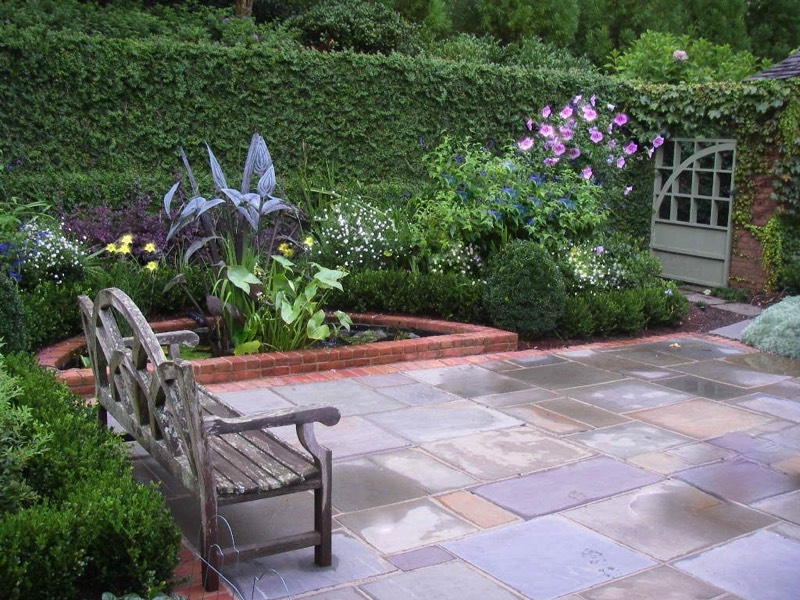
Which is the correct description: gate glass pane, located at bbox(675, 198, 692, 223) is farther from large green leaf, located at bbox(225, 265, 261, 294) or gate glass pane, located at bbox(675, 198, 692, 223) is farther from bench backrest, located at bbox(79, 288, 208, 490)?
bench backrest, located at bbox(79, 288, 208, 490)

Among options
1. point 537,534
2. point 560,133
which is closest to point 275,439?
point 537,534

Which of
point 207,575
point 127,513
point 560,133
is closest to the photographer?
point 127,513

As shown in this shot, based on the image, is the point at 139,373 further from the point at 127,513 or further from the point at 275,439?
the point at 127,513

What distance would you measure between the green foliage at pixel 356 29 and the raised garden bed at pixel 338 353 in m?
7.31

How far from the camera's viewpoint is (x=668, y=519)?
3.98 m

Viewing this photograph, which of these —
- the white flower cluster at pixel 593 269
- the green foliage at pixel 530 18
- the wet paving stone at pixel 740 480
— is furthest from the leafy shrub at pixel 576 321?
the green foliage at pixel 530 18

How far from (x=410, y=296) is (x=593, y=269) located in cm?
189

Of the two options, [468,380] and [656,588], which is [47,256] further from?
[656,588]

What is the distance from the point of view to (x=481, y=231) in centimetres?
852

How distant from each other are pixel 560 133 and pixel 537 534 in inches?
291

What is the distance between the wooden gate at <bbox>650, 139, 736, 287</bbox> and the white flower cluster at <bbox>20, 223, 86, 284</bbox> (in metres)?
7.17

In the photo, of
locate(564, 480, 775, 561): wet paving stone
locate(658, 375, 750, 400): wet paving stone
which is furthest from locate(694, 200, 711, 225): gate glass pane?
locate(564, 480, 775, 561): wet paving stone

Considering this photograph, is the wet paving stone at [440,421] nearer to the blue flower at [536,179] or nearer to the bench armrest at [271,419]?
the bench armrest at [271,419]

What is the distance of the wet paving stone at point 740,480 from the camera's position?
432 centimetres
